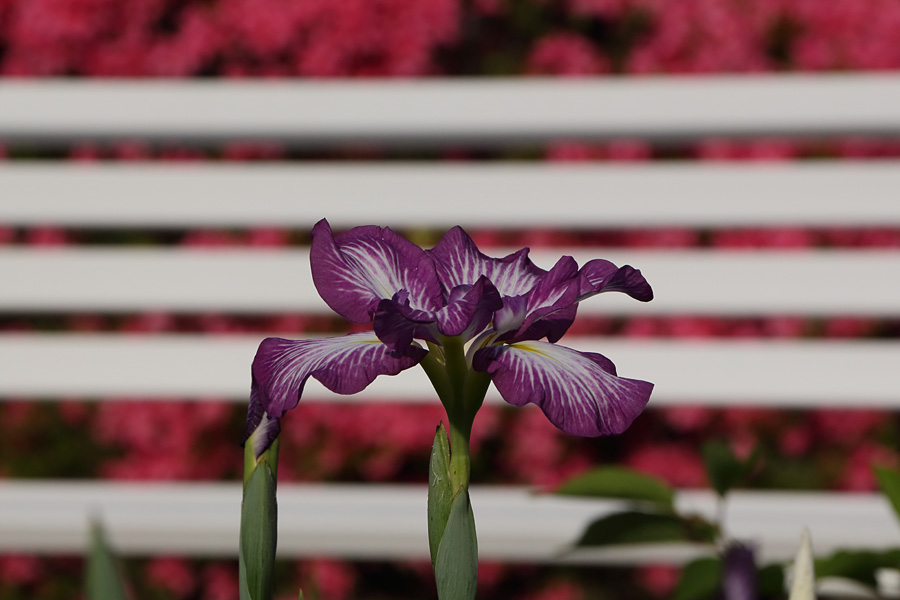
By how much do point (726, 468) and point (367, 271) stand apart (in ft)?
1.12

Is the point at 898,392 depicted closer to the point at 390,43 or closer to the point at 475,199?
the point at 475,199

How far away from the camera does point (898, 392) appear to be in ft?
4.66

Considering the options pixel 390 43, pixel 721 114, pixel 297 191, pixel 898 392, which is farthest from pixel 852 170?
pixel 390 43

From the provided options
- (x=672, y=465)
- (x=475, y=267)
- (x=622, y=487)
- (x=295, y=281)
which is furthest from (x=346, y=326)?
(x=475, y=267)

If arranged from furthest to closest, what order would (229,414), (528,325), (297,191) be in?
(229,414) → (297,191) → (528,325)

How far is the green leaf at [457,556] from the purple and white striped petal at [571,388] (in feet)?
0.13

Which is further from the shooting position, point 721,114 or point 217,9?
point 217,9

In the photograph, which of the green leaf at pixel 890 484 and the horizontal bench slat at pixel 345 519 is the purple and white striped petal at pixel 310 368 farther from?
the horizontal bench slat at pixel 345 519

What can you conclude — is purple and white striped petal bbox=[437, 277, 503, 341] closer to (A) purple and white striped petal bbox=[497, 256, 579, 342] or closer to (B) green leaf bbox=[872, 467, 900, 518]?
(A) purple and white striped petal bbox=[497, 256, 579, 342]

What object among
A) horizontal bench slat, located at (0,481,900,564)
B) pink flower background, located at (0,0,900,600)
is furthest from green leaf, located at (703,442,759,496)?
pink flower background, located at (0,0,900,600)

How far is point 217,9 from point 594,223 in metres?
1.28

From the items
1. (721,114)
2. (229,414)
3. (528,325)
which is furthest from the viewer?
(229,414)

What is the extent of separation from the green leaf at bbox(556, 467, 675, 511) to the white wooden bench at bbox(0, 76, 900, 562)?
713 mm

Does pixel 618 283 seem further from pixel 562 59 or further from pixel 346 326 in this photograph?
pixel 562 59
